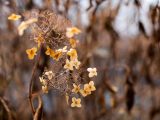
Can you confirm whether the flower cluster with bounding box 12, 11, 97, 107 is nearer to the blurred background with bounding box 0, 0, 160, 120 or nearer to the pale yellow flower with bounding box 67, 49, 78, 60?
the pale yellow flower with bounding box 67, 49, 78, 60

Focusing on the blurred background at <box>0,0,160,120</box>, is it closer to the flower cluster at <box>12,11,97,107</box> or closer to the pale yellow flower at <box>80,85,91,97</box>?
the flower cluster at <box>12,11,97,107</box>

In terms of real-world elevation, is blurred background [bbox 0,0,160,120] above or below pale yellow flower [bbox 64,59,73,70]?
below

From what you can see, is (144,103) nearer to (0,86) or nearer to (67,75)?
(0,86)

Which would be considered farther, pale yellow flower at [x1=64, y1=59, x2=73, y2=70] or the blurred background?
the blurred background

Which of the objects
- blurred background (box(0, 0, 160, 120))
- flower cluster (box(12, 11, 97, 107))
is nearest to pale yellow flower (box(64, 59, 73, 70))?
flower cluster (box(12, 11, 97, 107))

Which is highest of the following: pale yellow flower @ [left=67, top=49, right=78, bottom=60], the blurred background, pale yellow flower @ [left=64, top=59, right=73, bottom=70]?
pale yellow flower @ [left=67, top=49, right=78, bottom=60]

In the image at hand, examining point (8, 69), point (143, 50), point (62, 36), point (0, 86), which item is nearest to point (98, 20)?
point (143, 50)

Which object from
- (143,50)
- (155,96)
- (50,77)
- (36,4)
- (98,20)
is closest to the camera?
(50,77)

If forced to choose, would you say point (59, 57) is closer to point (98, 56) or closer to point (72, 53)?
point (72, 53)

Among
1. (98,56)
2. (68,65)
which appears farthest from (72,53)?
(98,56)
